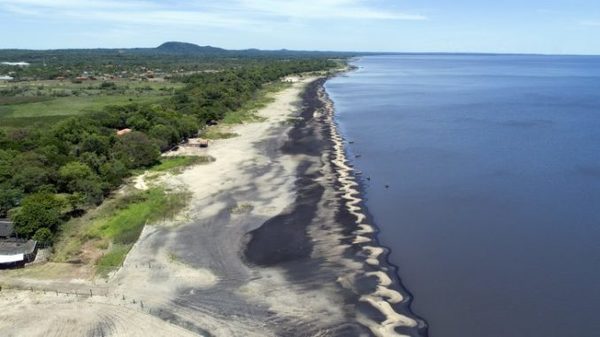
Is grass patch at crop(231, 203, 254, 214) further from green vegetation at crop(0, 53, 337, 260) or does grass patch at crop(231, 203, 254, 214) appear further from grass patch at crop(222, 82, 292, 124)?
grass patch at crop(222, 82, 292, 124)

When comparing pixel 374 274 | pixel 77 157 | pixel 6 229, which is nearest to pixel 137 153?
pixel 77 157

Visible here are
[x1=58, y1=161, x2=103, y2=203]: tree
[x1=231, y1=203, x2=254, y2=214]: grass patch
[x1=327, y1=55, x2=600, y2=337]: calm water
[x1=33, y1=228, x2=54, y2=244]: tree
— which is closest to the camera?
[x1=327, y1=55, x2=600, y2=337]: calm water

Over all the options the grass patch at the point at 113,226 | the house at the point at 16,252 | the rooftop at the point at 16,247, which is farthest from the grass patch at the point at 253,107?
the house at the point at 16,252

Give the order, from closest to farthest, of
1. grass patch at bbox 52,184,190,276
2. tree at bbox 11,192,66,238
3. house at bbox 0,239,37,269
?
house at bbox 0,239,37,269 → grass patch at bbox 52,184,190,276 → tree at bbox 11,192,66,238

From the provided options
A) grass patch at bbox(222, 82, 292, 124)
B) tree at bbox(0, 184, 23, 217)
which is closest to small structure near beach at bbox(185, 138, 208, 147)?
grass patch at bbox(222, 82, 292, 124)

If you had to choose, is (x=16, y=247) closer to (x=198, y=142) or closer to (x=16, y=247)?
(x=16, y=247)

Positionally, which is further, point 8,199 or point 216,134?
point 216,134

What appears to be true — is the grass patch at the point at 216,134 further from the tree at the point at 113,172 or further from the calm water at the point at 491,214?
the tree at the point at 113,172
